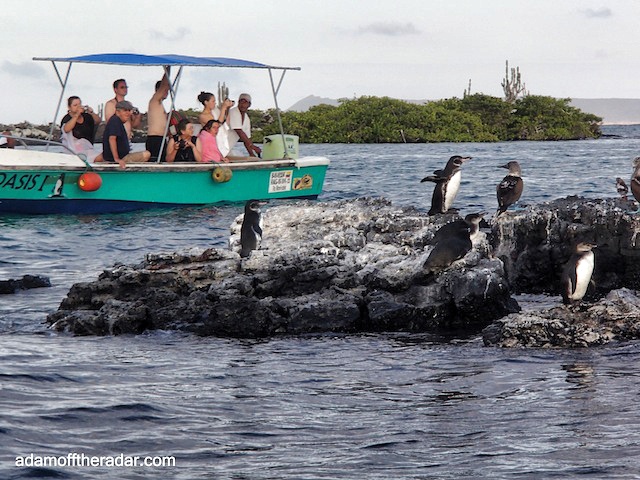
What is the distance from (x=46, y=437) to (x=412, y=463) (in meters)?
1.95

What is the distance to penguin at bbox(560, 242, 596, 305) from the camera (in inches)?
327

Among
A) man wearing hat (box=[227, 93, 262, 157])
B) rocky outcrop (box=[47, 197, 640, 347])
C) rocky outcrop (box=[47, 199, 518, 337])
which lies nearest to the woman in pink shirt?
man wearing hat (box=[227, 93, 262, 157])

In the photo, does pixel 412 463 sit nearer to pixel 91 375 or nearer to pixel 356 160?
pixel 91 375

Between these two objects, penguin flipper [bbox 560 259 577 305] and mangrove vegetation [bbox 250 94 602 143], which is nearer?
penguin flipper [bbox 560 259 577 305]

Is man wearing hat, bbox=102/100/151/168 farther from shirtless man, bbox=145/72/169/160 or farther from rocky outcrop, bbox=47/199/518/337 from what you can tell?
rocky outcrop, bbox=47/199/518/337

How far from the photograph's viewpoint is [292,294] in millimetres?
8930

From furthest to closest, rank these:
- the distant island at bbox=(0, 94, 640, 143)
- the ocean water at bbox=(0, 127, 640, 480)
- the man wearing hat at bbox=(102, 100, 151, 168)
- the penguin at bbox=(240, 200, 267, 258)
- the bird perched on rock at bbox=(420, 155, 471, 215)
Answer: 1. the distant island at bbox=(0, 94, 640, 143)
2. the man wearing hat at bbox=(102, 100, 151, 168)
3. the bird perched on rock at bbox=(420, 155, 471, 215)
4. the penguin at bbox=(240, 200, 267, 258)
5. the ocean water at bbox=(0, 127, 640, 480)

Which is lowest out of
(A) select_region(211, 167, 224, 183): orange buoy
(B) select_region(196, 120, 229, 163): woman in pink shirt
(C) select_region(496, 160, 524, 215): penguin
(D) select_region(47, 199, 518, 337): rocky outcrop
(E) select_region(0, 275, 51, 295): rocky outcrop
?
(E) select_region(0, 275, 51, 295): rocky outcrop

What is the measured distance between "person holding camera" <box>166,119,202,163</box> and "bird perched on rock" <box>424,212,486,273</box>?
8897mm

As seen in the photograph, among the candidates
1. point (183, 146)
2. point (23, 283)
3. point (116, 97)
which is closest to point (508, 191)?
point (23, 283)

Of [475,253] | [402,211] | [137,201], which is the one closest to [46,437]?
[475,253]

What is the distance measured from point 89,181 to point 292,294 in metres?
8.47

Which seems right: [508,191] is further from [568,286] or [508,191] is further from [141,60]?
[141,60]

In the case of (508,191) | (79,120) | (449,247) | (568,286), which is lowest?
(568,286)
